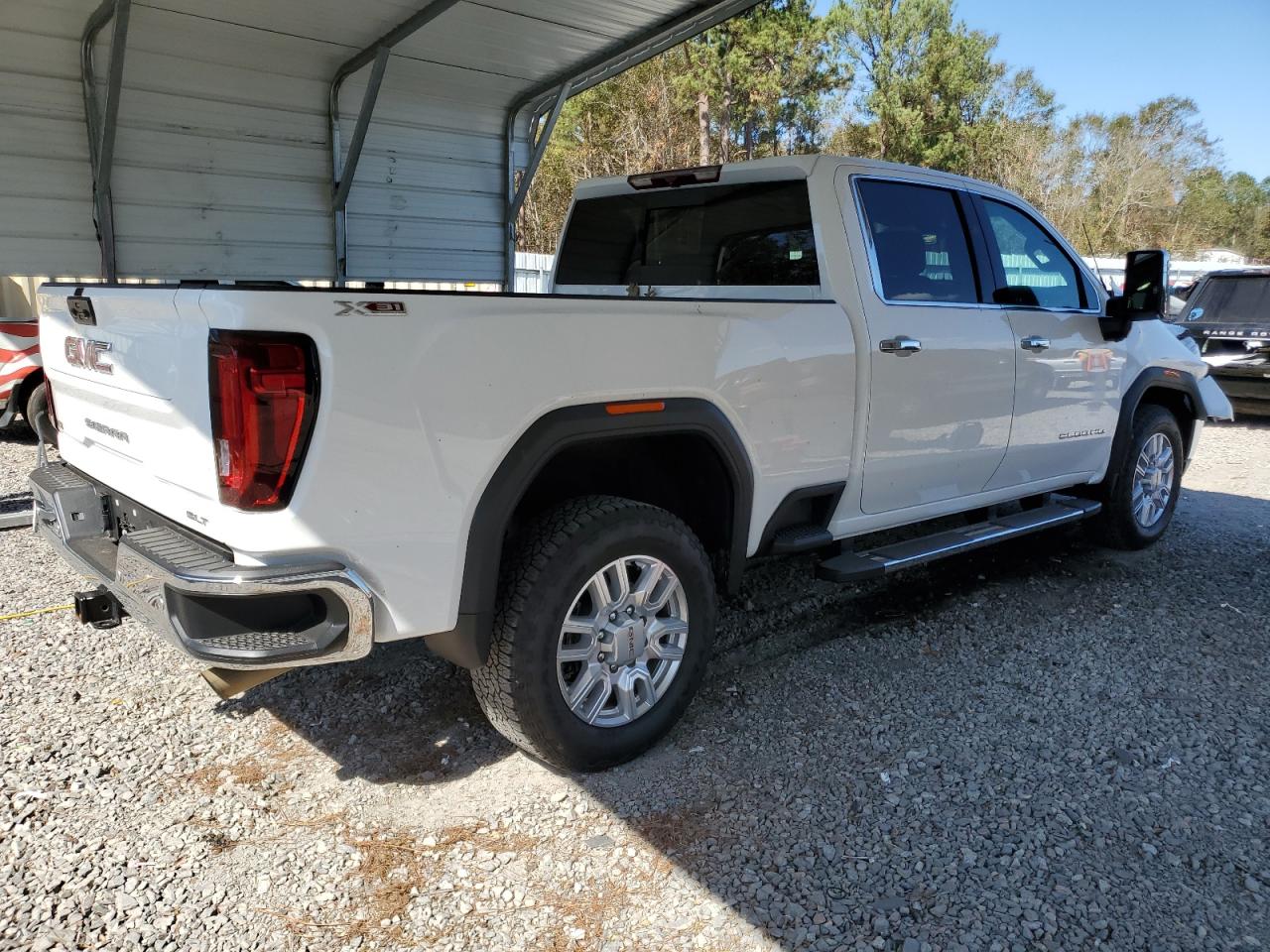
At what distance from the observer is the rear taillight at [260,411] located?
2.28 metres

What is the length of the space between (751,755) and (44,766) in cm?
238

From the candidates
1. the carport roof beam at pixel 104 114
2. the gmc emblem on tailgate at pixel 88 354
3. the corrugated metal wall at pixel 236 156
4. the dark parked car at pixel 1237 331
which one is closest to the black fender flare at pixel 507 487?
the gmc emblem on tailgate at pixel 88 354

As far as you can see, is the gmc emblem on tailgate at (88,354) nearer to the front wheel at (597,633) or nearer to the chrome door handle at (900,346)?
the front wheel at (597,633)

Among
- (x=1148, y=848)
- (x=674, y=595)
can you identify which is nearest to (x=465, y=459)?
(x=674, y=595)

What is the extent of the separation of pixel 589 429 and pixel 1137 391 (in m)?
3.92

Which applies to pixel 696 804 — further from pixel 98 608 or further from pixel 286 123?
pixel 286 123

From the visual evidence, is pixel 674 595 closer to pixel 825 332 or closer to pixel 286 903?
pixel 825 332

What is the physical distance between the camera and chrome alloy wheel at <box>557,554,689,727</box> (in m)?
3.01

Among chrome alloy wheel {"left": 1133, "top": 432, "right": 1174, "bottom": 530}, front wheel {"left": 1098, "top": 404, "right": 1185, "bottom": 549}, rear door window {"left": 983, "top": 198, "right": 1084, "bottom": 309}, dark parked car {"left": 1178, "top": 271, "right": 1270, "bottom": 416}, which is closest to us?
rear door window {"left": 983, "top": 198, "right": 1084, "bottom": 309}

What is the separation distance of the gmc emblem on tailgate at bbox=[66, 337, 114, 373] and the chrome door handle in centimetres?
277

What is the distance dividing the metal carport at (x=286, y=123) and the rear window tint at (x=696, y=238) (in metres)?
2.25

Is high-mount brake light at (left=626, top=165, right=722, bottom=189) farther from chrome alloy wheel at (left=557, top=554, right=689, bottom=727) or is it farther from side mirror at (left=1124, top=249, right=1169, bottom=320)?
side mirror at (left=1124, top=249, right=1169, bottom=320)

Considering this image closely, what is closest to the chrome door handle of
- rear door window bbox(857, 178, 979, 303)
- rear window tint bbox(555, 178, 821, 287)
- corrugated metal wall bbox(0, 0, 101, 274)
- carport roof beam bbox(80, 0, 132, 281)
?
rear door window bbox(857, 178, 979, 303)

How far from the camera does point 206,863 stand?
2.64 m
